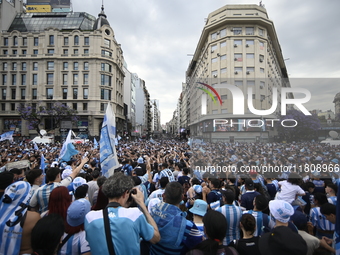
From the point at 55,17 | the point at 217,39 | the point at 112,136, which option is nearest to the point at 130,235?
the point at 112,136

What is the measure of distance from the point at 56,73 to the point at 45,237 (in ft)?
182

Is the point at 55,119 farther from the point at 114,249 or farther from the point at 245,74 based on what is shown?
the point at 114,249

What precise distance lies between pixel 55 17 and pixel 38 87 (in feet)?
77.6

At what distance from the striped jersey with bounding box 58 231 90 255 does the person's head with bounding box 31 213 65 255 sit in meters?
0.43

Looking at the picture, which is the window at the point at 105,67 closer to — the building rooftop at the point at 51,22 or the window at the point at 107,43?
the window at the point at 107,43

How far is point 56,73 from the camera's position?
48.1m

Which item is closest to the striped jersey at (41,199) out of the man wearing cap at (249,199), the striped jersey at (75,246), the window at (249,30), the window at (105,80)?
the striped jersey at (75,246)

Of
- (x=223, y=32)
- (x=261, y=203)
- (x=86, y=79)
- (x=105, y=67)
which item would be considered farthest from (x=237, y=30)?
(x=261, y=203)

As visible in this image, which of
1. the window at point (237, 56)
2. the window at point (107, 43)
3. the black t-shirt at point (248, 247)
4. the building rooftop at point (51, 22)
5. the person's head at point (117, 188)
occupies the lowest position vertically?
the black t-shirt at point (248, 247)

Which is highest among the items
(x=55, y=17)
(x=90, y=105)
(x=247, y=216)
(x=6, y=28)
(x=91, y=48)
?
(x=55, y=17)

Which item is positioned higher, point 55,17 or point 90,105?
point 55,17

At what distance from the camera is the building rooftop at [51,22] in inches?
2108

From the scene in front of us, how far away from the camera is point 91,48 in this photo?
48406 mm

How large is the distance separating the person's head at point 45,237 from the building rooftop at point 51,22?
61913 millimetres
